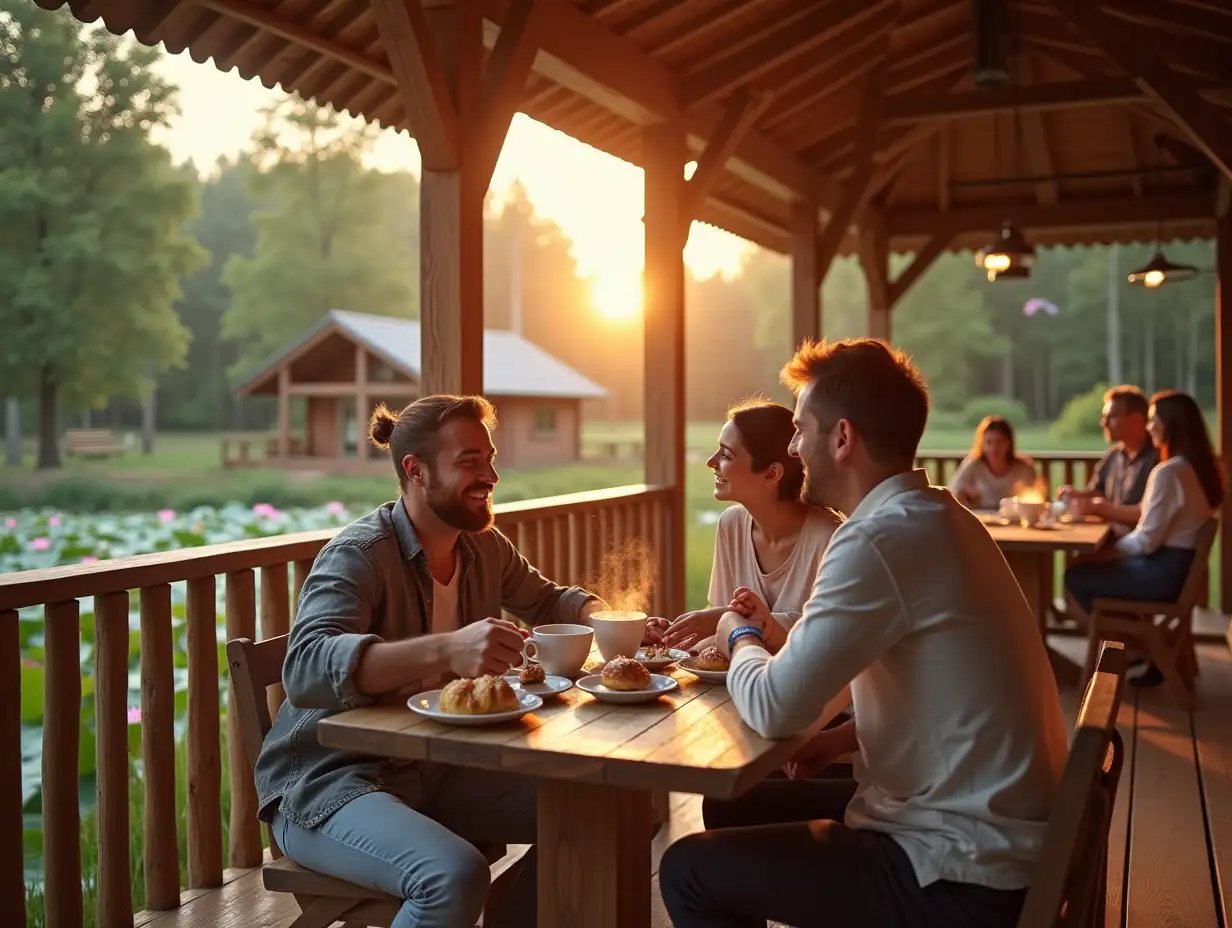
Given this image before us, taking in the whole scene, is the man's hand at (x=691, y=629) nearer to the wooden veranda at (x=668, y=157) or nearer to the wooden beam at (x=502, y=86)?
the wooden veranda at (x=668, y=157)

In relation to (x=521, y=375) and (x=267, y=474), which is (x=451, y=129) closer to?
(x=521, y=375)

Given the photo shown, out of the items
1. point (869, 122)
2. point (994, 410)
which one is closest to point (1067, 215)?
point (869, 122)

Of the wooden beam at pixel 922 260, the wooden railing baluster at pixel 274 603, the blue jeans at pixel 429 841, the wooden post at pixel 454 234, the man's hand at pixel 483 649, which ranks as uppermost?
the wooden beam at pixel 922 260

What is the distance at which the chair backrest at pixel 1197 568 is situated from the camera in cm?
503

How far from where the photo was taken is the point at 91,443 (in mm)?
30656

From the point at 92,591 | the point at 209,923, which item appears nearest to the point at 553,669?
the point at 92,591

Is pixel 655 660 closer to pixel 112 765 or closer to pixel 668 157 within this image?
pixel 112 765

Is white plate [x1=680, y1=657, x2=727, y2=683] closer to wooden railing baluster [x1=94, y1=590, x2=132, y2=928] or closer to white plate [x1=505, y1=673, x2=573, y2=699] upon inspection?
white plate [x1=505, y1=673, x2=573, y2=699]

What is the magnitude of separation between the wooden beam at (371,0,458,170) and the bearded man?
1476 mm

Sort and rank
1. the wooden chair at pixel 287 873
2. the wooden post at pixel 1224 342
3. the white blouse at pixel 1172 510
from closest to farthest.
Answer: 1. the wooden chair at pixel 287 873
2. the white blouse at pixel 1172 510
3. the wooden post at pixel 1224 342

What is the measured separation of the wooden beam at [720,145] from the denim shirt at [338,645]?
3.53 m

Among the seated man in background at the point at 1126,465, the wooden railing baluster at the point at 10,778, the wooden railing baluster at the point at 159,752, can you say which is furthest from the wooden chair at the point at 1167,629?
the wooden railing baluster at the point at 10,778

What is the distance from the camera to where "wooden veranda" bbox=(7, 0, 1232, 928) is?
2750 mm

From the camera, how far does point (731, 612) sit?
214cm
